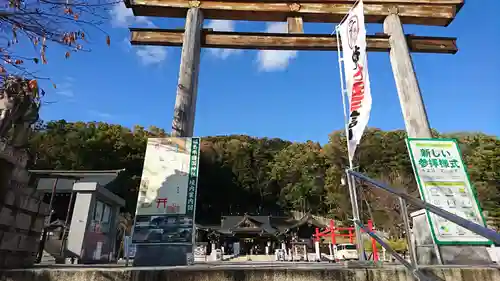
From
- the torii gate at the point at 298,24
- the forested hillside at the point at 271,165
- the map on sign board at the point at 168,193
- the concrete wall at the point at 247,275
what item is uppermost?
the forested hillside at the point at 271,165

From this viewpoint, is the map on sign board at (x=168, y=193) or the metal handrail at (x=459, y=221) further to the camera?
the map on sign board at (x=168, y=193)

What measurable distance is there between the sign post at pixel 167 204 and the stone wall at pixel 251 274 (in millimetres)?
1373

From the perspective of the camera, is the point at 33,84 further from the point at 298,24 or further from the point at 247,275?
the point at 298,24

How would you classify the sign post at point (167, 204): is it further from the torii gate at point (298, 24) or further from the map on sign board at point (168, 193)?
the torii gate at point (298, 24)

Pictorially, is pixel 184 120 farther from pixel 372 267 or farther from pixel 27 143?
pixel 372 267

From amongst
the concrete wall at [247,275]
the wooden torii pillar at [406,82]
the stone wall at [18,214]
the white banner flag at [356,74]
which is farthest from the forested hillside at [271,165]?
the stone wall at [18,214]

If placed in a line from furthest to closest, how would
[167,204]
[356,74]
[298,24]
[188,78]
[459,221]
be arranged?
[298,24], [188,78], [356,74], [167,204], [459,221]

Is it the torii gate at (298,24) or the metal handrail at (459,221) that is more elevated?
the torii gate at (298,24)

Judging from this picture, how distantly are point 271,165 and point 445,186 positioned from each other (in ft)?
154

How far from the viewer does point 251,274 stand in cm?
257

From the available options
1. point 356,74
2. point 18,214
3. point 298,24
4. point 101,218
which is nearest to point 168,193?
point 18,214

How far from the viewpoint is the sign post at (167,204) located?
401 cm

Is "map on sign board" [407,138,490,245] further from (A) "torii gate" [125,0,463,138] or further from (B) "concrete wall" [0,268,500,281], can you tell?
(B) "concrete wall" [0,268,500,281]

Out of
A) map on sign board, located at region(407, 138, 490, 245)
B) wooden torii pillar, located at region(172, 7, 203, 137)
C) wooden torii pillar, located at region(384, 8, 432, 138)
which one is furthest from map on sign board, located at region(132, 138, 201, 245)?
wooden torii pillar, located at region(384, 8, 432, 138)
